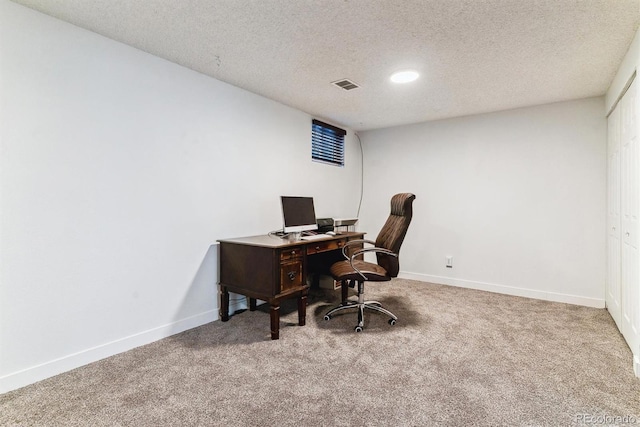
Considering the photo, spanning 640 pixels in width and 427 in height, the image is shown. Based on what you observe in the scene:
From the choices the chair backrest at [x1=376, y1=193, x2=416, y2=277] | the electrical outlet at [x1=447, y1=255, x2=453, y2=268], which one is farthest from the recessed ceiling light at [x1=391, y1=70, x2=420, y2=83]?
the electrical outlet at [x1=447, y1=255, x2=453, y2=268]

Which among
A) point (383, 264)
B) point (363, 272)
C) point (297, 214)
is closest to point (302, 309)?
point (363, 272)

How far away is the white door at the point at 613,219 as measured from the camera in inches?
107

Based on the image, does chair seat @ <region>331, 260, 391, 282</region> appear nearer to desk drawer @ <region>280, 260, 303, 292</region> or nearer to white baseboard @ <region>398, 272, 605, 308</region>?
desk drawer @ <region>280, 260, 303, 292</region>

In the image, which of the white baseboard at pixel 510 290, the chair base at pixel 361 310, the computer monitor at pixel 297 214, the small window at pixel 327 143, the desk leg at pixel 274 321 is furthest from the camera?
the small window at pixel 327 143

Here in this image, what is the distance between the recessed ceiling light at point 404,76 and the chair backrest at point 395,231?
1058 millimetres

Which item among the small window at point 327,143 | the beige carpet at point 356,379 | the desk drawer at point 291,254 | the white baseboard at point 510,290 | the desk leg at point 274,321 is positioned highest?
the small window at point 327,143

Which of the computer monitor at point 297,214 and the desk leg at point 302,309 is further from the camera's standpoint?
the computer monitor at point 297,214

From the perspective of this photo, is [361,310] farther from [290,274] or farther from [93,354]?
[93,354]

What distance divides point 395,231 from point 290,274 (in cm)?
105

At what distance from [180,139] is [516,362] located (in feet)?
9.98

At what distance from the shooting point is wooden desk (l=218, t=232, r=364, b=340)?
2459 millimetres

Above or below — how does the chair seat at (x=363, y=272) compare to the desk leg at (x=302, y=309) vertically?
above

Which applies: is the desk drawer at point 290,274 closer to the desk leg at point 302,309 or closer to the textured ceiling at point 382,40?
the desk leg at point 302,309

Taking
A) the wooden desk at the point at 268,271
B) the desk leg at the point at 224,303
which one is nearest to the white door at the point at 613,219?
the wooden desk at the point at 268,271
